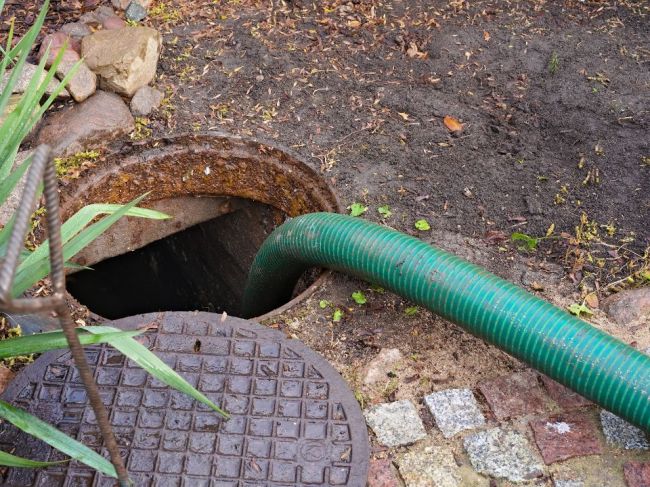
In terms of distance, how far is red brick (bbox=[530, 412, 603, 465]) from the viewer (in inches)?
99.8

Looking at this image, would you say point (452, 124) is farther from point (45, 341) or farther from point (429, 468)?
point (45, 341)

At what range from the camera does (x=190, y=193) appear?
4168mm

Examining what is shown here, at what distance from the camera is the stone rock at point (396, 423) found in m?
2.58

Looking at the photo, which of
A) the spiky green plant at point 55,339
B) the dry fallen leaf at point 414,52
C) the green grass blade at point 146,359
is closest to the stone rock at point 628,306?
the spiky green plant at point 55,339

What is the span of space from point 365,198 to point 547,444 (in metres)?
1.45

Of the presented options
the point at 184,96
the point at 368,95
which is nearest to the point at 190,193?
the point at 184,96

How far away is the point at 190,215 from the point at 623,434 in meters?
2.84

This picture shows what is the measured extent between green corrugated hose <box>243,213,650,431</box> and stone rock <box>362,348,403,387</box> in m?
0.24

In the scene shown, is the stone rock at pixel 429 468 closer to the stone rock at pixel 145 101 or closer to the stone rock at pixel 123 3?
the stone rock at pixel 145 101

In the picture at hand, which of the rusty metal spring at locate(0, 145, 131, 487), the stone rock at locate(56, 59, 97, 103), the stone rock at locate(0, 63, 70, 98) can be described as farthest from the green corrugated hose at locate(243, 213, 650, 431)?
the stone rock at locate(0, 63, 70, 98)

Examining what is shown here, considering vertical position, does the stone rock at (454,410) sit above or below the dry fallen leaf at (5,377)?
below

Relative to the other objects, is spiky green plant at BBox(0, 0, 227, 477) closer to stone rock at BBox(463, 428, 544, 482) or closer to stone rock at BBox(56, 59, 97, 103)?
stone rock at BBox(463, 428, 544, 482)

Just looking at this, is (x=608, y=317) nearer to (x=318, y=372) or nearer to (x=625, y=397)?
(x=625, y=397)

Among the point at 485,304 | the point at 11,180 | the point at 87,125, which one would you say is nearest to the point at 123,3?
the point at 87,125
